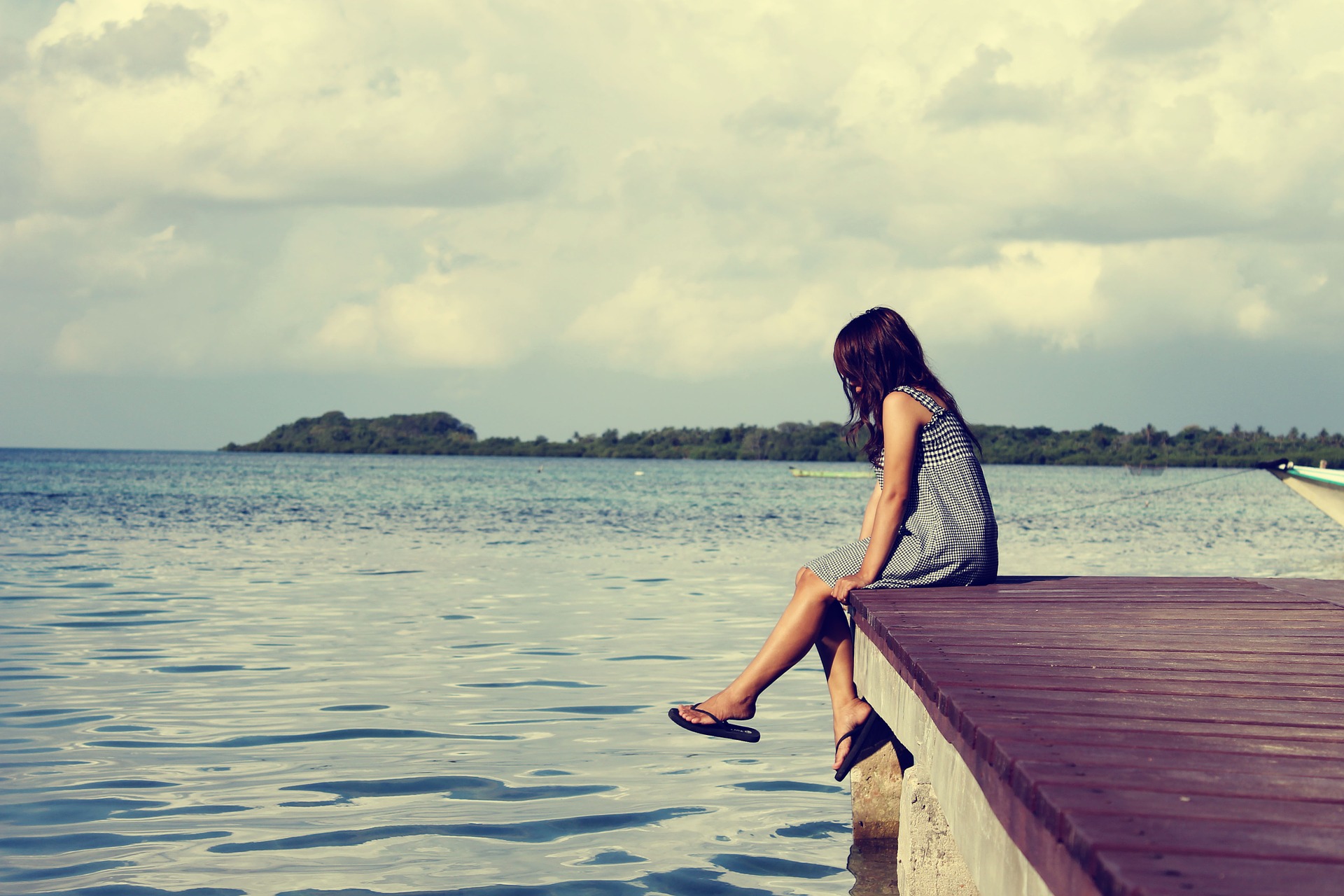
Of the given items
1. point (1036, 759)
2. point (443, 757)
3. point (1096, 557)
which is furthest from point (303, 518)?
point (1036, 759)

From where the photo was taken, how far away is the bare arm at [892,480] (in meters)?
5.43

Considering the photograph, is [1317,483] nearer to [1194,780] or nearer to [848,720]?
[848,720]

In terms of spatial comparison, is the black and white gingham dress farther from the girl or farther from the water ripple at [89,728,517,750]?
the water ripple at [89,728,517,750]

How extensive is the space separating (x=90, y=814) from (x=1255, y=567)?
1949 cm

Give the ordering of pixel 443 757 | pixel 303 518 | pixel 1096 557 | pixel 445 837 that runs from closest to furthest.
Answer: pixel 445 837 → pixel 443 757 → pixel 1096 557 → pixel 303 518

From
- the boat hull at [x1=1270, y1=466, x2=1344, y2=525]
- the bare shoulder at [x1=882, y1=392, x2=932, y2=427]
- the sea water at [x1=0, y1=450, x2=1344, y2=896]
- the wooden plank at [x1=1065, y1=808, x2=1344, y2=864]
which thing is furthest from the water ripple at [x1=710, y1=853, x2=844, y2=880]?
the boat hull at [x1=1270, y1=466, x2=1344, y2=525]

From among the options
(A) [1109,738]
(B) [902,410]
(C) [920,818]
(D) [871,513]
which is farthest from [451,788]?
(A) [1109,738]

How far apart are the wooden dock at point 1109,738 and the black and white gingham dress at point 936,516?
14 centimetres

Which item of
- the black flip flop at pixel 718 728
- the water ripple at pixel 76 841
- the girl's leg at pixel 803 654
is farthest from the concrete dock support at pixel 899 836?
the water ripple at pixel 76 841

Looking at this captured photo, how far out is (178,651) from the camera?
10.3 m

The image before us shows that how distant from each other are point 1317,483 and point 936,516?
1684cm

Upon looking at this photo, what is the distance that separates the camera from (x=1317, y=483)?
773 inches

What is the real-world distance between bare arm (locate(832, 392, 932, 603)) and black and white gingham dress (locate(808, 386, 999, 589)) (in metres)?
0.05

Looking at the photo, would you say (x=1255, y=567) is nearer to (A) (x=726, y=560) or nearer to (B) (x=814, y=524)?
(A) (x=726, y=560)
